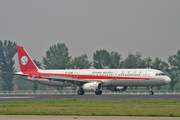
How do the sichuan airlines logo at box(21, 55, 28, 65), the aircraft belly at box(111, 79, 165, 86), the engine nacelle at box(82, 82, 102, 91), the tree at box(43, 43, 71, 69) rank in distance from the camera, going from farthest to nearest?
1. the tree at box(43, 43, 71, 69)
2. the sichuan airlines logo at box(21, 55, 28, 65)
3. the engine nacelle at box(82, 82, 102, 91)
4. the aircraft belly at box(111, 79, 165, 86)

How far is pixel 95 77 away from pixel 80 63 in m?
56.3

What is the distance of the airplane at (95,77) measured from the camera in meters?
61.4

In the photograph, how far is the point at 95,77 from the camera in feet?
216

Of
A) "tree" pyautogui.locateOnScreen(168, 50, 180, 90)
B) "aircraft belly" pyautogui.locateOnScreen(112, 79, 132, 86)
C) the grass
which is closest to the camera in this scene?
the grass

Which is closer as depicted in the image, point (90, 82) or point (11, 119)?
point (11, 119)

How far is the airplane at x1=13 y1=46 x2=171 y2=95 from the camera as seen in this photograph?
61375 millimetres

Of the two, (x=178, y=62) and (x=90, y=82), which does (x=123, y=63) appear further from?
(x=90, y=82)

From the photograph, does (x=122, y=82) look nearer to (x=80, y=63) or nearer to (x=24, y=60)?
(x=24, y=60)

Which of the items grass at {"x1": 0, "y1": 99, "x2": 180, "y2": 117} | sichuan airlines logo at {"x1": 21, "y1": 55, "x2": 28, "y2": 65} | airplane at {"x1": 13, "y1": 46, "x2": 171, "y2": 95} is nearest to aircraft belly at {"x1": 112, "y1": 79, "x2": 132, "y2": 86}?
airplane at {"x1": 13, "y1": 46, "x2": 171, "y2": 95}

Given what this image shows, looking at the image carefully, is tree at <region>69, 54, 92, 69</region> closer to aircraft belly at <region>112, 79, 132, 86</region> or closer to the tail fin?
the tail fin

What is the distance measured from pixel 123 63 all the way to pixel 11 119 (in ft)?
331

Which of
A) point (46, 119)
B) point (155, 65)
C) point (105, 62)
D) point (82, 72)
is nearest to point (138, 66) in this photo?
point (155, 65)

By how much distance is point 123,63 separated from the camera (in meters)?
121

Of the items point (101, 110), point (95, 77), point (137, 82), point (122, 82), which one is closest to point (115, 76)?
point (122, 82)
